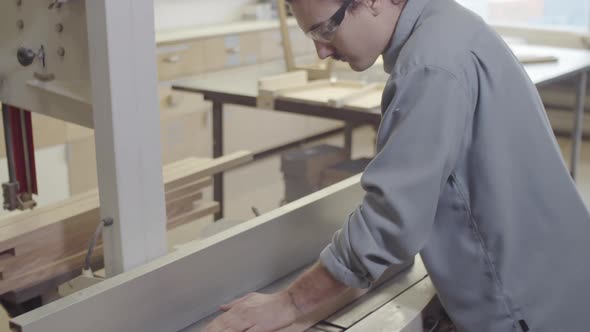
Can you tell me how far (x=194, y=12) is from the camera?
4820 millimetres

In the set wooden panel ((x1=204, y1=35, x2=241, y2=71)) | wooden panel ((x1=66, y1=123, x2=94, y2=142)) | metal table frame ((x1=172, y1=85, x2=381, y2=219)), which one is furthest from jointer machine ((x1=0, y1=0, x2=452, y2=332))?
wooden panel ((x1=204, y1=35, x2=241, y2=71))

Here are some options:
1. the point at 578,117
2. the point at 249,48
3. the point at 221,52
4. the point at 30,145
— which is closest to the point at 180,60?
the point at 221,52

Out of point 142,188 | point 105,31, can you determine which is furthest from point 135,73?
point 142,188

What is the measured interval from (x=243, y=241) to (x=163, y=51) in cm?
286

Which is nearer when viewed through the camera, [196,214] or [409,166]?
[409,166]

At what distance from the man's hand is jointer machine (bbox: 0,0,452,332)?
0.03 metres

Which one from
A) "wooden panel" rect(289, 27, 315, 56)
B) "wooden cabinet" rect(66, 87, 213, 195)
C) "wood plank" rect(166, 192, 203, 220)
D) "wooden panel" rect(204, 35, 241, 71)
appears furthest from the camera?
"wooden panel" rect(289, 27, 315, 56)

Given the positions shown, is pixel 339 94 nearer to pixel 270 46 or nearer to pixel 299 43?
pixel 270 46

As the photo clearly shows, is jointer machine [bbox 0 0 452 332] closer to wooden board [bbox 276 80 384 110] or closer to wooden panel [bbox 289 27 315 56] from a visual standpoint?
wooden board [bbox 276 80 384 110]

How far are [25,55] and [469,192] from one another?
0.84 metres

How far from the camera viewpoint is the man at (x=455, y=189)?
38.8 inches

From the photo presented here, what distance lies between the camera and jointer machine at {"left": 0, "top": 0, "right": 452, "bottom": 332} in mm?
1132

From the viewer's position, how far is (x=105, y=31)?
114cm

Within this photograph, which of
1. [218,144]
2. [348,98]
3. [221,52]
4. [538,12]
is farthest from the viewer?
[538,12]
